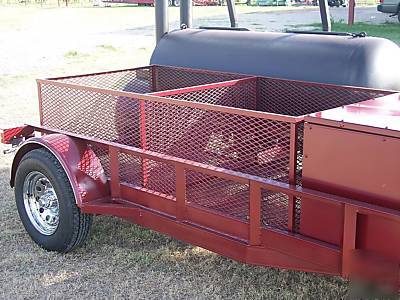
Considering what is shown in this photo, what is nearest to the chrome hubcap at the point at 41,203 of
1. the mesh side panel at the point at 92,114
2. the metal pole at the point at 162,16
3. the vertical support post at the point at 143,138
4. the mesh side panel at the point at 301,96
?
the mesh side panel at the point at 92,114

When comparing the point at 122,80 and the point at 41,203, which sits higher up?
the point at 122,80

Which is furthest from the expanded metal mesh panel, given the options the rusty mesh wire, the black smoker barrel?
the black smoker barrel

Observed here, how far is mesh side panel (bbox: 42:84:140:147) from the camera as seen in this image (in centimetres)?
339

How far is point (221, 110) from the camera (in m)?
2.89

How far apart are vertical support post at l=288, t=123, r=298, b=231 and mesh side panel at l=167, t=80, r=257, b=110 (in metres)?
1.12

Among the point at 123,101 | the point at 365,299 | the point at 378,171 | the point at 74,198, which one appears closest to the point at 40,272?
the point at 74,198

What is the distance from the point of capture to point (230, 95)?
3.90m

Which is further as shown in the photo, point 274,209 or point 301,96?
point 301,96

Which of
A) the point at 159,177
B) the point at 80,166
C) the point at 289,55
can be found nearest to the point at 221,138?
the point at 159,177

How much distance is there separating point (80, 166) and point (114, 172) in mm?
207

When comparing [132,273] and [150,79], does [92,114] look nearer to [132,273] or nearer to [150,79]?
[132,273]

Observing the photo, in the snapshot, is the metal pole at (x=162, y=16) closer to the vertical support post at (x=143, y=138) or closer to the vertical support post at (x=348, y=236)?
the vertical support post at (x=143, y=138)

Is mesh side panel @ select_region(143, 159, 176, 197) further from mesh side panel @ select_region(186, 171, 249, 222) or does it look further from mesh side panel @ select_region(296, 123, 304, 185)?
mesh side panel @ select_region(296, 123, 304, 185)

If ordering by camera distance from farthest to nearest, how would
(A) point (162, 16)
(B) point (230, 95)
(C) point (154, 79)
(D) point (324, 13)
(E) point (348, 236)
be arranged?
(A) point (162, 16) → (D) point (324, 13) → (C) point (154, 79) → (B) point (230, 95) → (E) point (348, 236)
